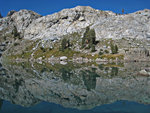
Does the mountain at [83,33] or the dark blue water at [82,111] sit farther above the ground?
the mountain at [83,33]

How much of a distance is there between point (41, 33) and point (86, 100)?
175882 millimetres

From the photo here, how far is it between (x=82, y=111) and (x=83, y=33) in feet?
480

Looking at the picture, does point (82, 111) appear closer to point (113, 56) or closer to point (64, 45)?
point (113, 56)

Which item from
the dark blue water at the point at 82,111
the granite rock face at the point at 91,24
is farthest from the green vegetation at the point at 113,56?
the dark blue water at the point at 82,111

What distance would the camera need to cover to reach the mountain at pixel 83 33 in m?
116

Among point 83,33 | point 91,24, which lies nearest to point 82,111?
point 83,33

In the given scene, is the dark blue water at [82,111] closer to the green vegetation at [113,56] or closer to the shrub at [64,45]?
the green vegetation at [113,56]

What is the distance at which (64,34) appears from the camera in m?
167

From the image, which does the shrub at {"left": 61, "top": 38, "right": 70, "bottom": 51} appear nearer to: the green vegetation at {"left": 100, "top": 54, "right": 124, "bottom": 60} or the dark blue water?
the green vegetation at {"left": 100, "top": 54, "right": 124, "bottom": 60}

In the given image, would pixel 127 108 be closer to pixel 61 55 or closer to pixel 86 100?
pixel 86 100

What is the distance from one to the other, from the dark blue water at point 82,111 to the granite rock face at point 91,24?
121421 mm

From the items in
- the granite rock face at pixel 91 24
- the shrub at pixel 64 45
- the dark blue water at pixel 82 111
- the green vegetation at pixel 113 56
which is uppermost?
the granite rock face at pixel 91 24

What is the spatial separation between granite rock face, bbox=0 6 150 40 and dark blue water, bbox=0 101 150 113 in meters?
121

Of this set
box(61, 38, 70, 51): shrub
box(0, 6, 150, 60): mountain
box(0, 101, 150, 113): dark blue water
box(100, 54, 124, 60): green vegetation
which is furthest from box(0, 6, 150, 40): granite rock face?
box(0, 101, 150, 113): dark blue water
